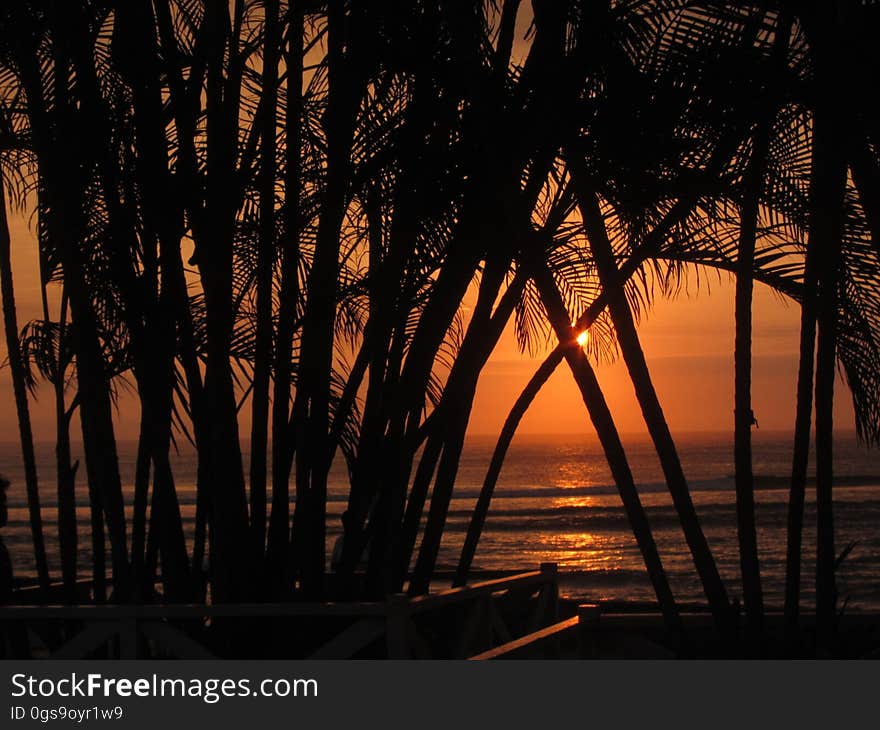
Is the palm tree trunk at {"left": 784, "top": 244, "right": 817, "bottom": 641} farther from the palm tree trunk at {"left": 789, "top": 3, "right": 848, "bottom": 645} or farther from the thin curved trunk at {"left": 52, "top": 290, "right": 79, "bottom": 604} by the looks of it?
the thin curved trunk at {"left": 52, "top": 290, "right": 79, "bottom": 604}

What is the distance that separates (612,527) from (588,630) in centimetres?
2352

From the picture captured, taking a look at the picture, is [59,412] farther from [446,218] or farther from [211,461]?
[446,218]

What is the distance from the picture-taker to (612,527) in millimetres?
28531

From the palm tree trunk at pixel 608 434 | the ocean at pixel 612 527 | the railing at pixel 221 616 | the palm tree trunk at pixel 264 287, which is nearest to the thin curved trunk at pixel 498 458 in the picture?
the palm tree trunk at pixel 608 434

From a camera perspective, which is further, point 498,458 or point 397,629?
point 498,458

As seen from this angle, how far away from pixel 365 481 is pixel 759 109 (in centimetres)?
221

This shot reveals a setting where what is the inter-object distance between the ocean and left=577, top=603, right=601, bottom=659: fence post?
1.62 m

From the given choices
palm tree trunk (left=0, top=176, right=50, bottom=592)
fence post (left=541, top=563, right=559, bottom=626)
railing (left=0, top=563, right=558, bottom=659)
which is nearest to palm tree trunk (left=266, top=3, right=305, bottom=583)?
railing (left=0, top=563, right=558, bottom=659)

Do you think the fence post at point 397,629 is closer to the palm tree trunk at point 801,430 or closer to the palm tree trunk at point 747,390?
the palm tree trunk at point 747,390

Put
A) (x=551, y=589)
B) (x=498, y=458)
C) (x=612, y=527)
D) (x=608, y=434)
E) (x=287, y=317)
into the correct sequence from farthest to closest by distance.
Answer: (x=612, y=527)
(x=498, y=458)
(x=551, y=589)
(x=287, y=317)
(x=608, y=434)

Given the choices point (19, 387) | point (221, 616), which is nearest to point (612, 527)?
point (19, 387)

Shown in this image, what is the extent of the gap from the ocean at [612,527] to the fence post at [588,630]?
5.33 feet

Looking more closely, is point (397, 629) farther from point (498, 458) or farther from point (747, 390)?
point (498, 458)
